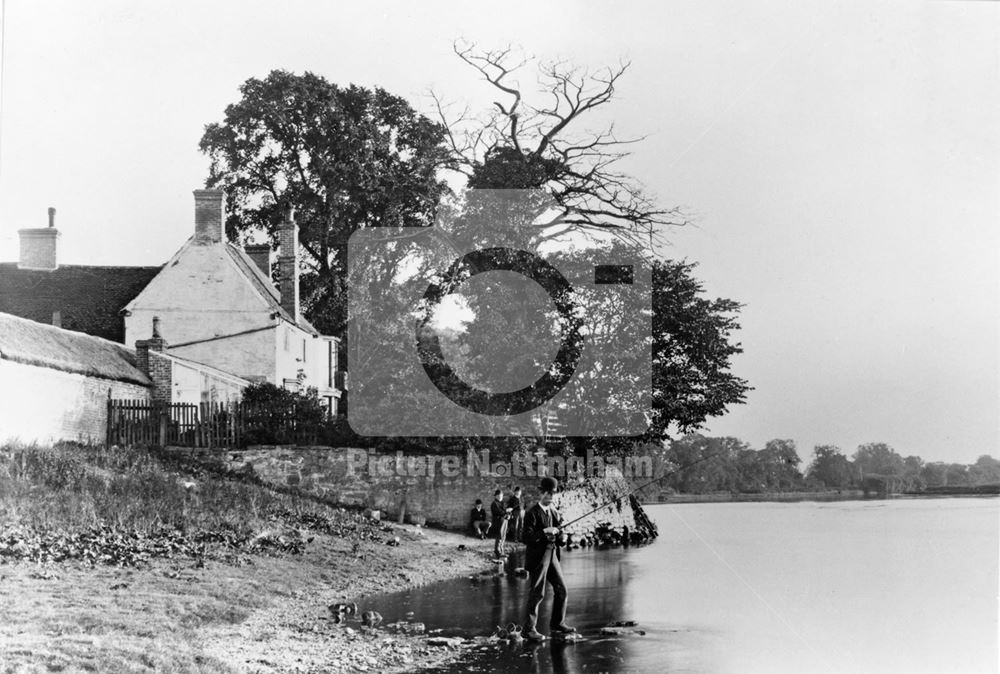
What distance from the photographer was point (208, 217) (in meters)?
36.1

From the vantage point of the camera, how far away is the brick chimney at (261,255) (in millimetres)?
44031

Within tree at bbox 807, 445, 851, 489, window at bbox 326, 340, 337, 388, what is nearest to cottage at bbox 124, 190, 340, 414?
window at bbox 326, 340, 337, 388

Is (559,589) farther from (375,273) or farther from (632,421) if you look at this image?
(375,273)

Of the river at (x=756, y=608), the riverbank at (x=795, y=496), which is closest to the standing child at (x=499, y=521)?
the river at (x=756, y=608)

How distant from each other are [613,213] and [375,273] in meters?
7.94

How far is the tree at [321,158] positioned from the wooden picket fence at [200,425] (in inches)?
367

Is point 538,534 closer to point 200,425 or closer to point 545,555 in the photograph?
point 545,555

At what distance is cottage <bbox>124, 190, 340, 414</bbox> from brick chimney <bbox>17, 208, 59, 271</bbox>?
130 inches

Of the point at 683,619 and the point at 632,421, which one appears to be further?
the point at 632,421

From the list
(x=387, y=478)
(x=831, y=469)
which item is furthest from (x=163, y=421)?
(x=831, y=469)

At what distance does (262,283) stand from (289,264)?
1.31 meters

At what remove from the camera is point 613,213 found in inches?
1260

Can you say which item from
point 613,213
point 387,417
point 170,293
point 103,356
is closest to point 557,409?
point 387,417

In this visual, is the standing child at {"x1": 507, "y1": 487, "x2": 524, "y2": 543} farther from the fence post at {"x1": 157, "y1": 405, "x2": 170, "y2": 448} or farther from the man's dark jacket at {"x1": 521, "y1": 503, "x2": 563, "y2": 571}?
the fence post at {"x1": 157, "y1": 405, "x2": 170, "y2": 448}
